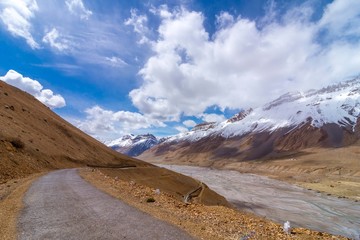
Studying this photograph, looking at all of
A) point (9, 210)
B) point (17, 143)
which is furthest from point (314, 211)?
point (9, 210)

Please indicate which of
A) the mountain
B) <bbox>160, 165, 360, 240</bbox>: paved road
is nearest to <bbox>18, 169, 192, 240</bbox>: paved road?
the mountain

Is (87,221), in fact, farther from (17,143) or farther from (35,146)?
(35,146)

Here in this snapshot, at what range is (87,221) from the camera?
41.9 ft

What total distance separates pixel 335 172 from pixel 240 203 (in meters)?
108

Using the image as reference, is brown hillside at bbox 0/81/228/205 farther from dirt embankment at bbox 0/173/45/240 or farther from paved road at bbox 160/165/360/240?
paved road at bbox 160/165/360/240

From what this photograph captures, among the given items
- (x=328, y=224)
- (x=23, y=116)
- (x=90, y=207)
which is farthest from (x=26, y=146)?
(x=328, y=224)

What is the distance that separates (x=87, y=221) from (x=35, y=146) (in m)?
44.5

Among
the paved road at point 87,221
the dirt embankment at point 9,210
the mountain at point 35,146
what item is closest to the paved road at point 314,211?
the mountain at point 35,146

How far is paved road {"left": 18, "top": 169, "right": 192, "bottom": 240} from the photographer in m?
11.0

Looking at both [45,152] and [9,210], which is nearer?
[9,210]

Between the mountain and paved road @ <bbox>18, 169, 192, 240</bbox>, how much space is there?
1666cm

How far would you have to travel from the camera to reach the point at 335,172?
152625 mm

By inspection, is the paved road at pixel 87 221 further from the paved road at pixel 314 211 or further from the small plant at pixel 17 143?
the paved road at pixel 314 211

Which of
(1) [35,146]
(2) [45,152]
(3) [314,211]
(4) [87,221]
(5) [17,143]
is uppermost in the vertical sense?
(3) [314,211]
